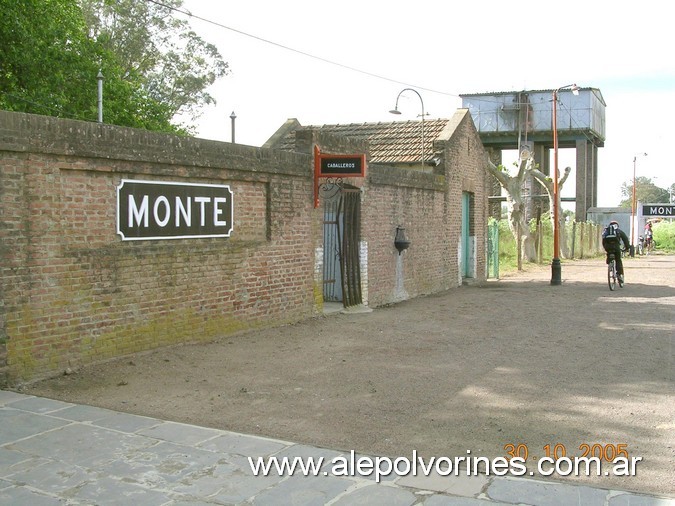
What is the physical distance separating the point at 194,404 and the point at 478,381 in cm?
323

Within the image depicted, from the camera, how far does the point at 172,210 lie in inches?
368

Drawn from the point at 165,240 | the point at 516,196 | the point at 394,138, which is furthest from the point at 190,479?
the point at 516,196

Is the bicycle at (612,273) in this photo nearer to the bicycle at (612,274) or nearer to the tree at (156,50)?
the bicycle at (612,274)

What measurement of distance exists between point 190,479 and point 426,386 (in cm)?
352

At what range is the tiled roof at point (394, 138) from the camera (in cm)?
1916

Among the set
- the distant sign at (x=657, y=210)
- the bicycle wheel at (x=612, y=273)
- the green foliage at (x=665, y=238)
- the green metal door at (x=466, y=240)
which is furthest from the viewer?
the green foliage at (x=665, y=238)

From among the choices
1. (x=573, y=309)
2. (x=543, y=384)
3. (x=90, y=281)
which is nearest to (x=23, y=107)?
(x=90, y=281)

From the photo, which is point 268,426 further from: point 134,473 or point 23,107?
point 23,107

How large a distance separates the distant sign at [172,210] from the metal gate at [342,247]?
12.0ft

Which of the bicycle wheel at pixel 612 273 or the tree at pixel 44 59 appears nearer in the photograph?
the tree at pixel 44 59

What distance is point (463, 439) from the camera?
589 centimetres

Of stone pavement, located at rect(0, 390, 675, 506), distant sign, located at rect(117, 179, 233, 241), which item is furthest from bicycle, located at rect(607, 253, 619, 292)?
stone pavement, located at rect(0, 390, 675, 506)

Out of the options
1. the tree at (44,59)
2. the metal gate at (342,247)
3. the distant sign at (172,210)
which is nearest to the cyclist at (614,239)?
the metal gate at (342,247)

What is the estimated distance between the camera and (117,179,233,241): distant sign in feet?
28.4
